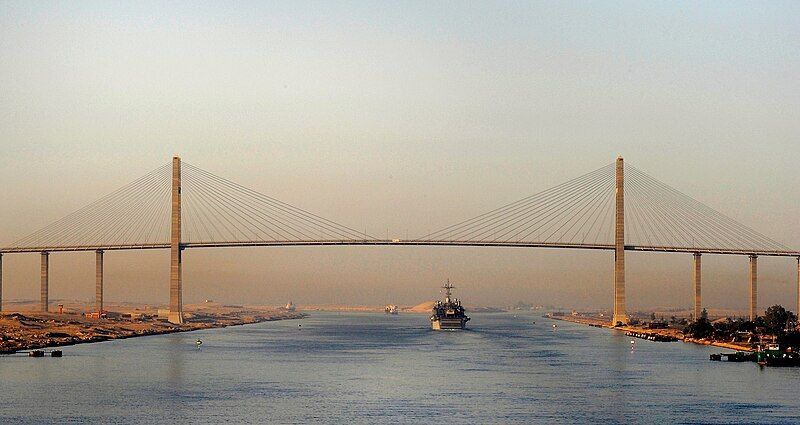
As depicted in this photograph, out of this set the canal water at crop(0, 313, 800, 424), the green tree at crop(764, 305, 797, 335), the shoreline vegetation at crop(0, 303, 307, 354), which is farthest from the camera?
the green tree at crop(764, 305, 797, 335)

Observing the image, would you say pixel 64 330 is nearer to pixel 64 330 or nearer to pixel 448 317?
pixel 64 330

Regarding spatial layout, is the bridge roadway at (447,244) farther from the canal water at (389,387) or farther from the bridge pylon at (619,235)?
the canal water at (389,387)

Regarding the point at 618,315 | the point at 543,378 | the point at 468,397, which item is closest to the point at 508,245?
the point at 618,315

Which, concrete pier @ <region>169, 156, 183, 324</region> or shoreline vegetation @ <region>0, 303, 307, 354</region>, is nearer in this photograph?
shoreline vegetation @ <region>0, 303, 307, 354</region>

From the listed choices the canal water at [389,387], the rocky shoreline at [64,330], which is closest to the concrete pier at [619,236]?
the canal water at [389,387]

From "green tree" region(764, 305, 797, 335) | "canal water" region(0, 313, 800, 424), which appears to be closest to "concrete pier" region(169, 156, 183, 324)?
"canal water" region(0, 313, 800, 424)

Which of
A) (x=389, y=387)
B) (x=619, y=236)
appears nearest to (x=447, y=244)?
(x=619, y=236)

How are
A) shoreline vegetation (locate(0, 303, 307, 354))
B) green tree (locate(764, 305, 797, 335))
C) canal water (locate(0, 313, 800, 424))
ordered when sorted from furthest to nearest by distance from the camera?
green tree (locate(764, 305, 797, 335)) < shoreline vegetation (locate(0, 303, 307, 354)) < canal water (locate(0, 313, 800, 424))

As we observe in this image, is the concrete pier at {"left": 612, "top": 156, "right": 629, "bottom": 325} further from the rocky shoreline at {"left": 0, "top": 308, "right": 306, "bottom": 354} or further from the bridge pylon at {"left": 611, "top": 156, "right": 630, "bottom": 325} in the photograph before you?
the rocky shoreline at {"left": 0, "top": 308, "right": 306, "bottom": 354}
